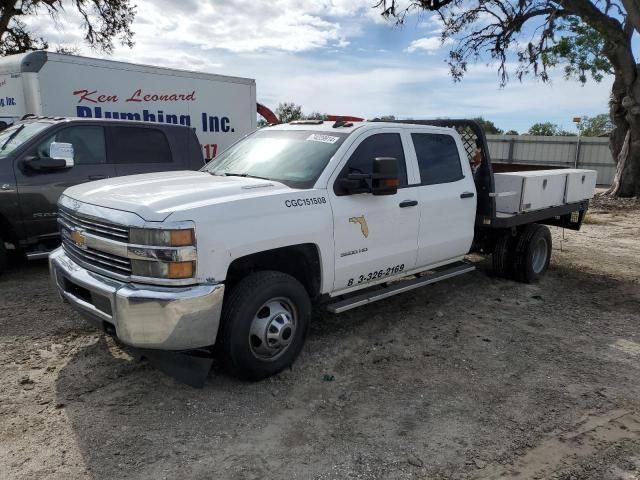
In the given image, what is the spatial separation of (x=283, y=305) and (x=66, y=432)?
1.62 m

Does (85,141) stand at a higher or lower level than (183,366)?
higher

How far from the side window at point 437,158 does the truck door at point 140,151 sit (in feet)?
12.7

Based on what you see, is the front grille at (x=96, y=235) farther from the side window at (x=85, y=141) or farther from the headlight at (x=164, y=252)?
the side window at (x=85, y=141)

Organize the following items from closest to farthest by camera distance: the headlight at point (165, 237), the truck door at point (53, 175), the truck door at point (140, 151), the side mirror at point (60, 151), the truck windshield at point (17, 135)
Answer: the headlight at point (165, 237) → the side mirror at point (60, 151) → the truck door at point (53, 175) → the truck windshield at point (17, 135) → the truck door at point (140, 151)

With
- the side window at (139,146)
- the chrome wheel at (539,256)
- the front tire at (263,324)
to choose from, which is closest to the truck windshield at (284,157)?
the front tire at (263,324)

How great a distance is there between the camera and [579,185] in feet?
24.0

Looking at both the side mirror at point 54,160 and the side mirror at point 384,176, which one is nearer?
the side mirror at point 384,176

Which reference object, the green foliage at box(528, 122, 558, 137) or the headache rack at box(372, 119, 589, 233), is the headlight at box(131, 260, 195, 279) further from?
the green foliage at box(528, 122, 558, 137)

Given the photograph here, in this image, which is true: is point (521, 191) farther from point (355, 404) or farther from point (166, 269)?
point (166, 269)

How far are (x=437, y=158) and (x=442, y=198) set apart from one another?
1.47 feet

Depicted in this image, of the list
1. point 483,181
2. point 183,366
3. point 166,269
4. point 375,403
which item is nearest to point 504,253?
point 483,181

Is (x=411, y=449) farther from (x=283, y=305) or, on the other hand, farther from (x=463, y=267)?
(x=463, y=267)

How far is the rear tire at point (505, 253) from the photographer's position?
22.1 ft

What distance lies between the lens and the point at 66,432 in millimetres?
3189
